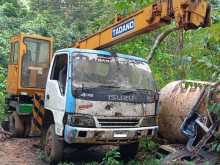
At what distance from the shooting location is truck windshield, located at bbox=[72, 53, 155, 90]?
823cm

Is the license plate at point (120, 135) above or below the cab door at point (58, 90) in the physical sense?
below

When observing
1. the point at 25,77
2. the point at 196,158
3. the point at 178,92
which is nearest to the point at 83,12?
the point at 25,77

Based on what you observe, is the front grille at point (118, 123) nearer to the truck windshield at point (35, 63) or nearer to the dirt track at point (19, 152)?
the dirt track at point (19, 152)

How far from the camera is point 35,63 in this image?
1191 cm

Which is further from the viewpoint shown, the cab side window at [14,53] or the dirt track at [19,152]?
the cab side window at [14,53]

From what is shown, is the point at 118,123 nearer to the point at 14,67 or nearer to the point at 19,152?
the point at 19,152

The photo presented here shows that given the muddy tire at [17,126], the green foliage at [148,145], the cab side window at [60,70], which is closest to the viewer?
the cab side window at [60,70]

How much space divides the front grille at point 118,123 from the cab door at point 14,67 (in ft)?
14.6

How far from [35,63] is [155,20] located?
16.6 ft

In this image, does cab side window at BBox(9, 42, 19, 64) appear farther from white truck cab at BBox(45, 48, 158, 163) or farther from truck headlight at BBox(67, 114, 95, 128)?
truck headlight at BBox(67, 114, 95, 128)

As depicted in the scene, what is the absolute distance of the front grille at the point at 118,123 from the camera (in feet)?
26.2

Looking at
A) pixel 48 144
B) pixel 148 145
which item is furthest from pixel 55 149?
pixel 148 145

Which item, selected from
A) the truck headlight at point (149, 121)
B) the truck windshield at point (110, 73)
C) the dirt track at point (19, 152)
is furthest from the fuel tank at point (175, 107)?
the dirt track at point (19, 152)

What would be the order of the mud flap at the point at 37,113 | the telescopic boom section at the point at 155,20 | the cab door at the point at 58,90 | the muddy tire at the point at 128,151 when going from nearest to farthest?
the telescopic boom section at the point at 155,20 → the cab door at the point at 58,90 → the muddy tire at the point at 128,151 → the mud flap at the point at 37,113
